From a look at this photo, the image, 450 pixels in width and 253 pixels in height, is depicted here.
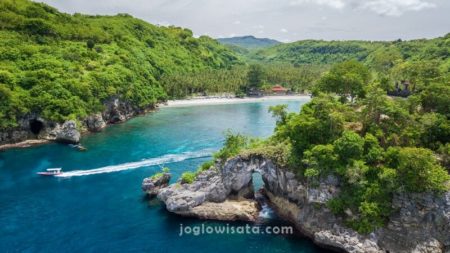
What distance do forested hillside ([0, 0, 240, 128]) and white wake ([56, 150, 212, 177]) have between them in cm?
2994

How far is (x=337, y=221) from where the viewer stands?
138 feet

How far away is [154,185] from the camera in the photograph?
56375 millimetres

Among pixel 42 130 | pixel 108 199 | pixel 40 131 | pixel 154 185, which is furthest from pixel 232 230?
pixel 40 131

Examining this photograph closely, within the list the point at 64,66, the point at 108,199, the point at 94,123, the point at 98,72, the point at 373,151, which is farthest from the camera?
the point at 98,72

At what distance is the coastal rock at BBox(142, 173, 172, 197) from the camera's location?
5594cm

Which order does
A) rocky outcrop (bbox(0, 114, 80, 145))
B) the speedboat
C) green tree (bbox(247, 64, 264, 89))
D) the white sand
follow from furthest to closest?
green tree (bbox(247, 64, 264, 89))
the white sand
rocky outcrop (bbox(0, 114, 80, 145))
the speedboat

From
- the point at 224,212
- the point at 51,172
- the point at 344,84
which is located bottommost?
the point at 224,212

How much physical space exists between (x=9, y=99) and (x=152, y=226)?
202 ft

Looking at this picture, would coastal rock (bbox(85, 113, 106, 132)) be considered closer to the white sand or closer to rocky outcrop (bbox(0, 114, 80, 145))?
rocky outcrop (bbox(0, 114, 80, 145))

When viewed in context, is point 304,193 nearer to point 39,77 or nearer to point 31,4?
point 39,77

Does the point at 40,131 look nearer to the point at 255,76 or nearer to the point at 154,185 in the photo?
the point at 154,185

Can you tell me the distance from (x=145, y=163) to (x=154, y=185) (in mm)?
16726

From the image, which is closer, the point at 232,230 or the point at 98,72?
the point at 232,230

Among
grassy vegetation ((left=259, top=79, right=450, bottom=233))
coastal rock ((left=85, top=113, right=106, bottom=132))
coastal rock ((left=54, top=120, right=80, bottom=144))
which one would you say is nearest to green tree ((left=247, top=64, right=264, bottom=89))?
coastal rock ((left=85, top=113, right=106, bottom=132))
